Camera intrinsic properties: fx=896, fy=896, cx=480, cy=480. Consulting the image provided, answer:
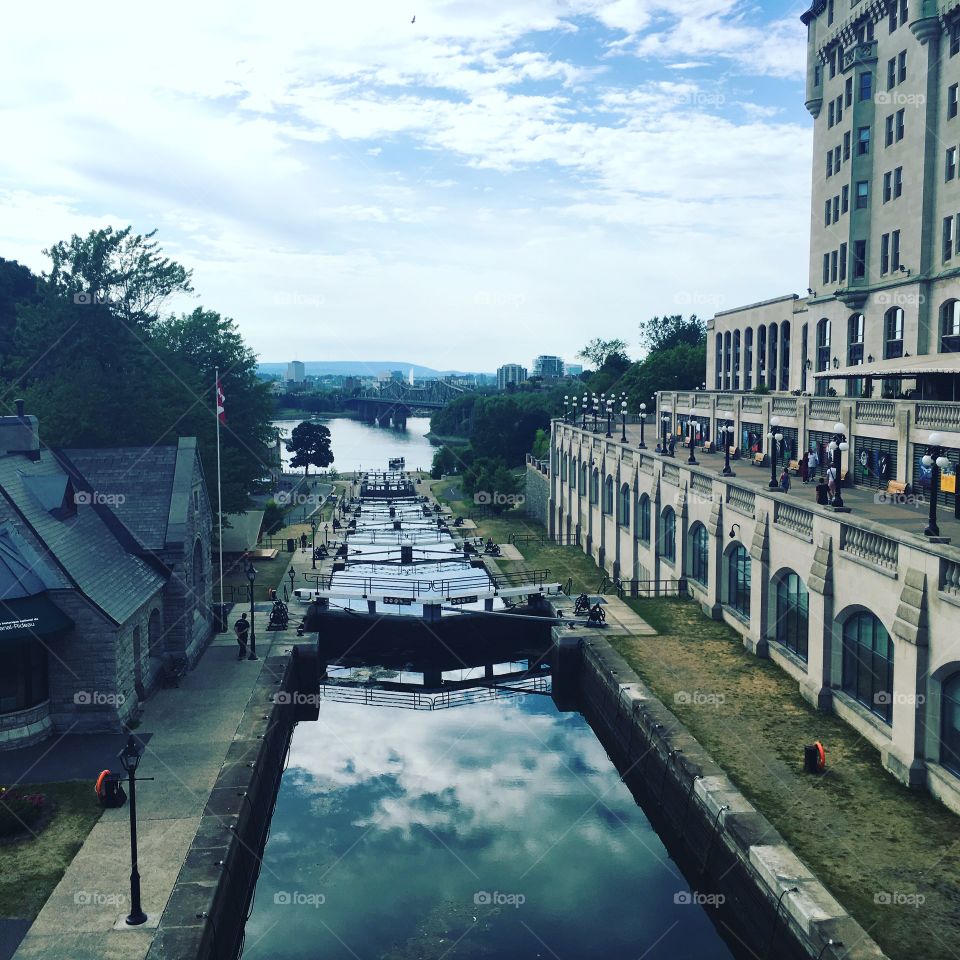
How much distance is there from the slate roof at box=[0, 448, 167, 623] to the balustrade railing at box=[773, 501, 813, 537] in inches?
826

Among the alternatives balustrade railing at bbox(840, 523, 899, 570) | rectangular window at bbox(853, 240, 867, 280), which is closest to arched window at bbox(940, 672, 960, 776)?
balustrade railing at bbox(840, 523, 899, 570)

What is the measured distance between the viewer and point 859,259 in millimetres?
53500

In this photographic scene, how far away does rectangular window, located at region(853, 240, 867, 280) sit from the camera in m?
53.4

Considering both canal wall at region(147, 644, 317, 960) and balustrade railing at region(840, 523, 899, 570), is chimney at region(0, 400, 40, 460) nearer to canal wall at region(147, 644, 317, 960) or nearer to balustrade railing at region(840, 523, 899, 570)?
canal wall at region(147, 644, 317, 960)

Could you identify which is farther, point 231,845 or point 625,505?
point 625,505

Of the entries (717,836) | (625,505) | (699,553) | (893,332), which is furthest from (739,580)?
(893,332)

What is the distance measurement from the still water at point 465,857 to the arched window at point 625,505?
69.9ft

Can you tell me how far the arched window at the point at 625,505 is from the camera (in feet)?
174

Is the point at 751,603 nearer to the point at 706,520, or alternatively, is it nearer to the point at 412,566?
the point at 706,520

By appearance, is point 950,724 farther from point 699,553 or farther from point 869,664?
point 699,553

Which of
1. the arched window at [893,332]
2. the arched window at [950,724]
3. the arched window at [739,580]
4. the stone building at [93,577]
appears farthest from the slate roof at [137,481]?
the arched window at [893,332]

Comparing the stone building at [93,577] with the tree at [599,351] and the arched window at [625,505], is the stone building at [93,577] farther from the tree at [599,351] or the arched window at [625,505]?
the tree at [599,351]

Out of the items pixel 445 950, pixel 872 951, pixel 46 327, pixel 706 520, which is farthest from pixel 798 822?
pixel 46 327

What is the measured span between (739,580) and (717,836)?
1681cm
